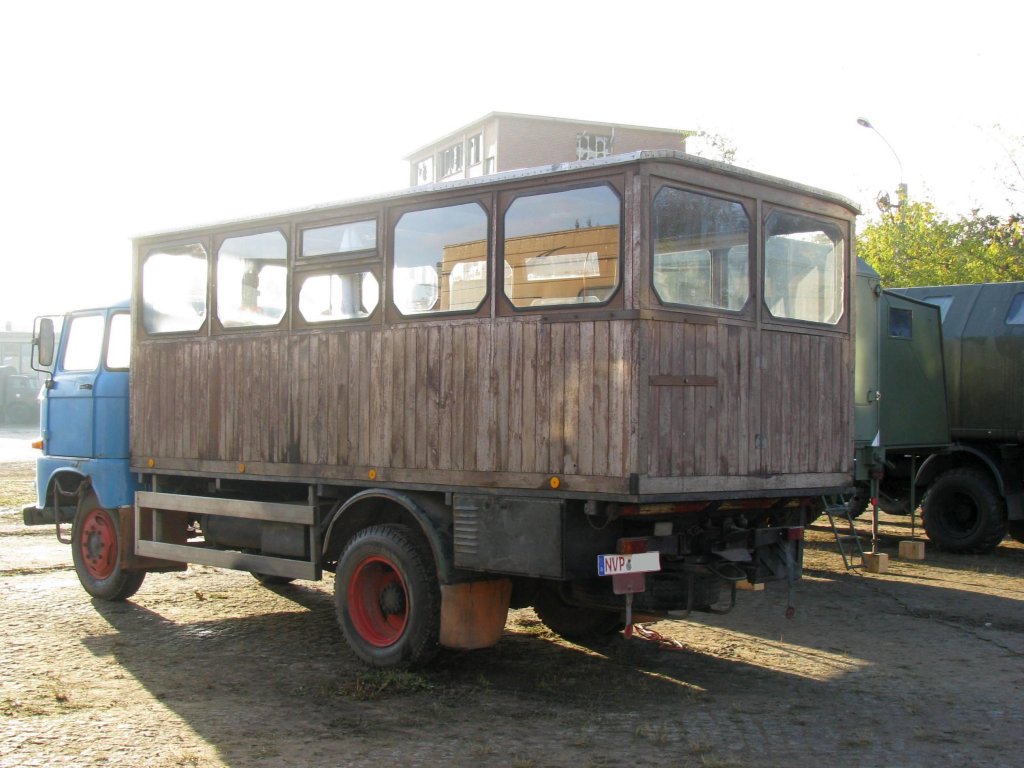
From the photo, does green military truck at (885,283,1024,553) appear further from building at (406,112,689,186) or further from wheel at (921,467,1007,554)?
building at (406,112,689,186)

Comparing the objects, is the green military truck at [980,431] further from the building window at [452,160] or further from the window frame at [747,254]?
the building window at [452,160]

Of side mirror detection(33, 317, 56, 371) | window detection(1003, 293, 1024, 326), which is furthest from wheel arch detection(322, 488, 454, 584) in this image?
window detection(1003, 293, 1024, 326)

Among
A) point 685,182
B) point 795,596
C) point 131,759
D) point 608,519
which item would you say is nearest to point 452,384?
point 608,519

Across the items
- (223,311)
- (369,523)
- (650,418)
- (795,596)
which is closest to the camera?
(650,418)

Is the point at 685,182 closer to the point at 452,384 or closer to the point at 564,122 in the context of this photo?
the point at 452,384

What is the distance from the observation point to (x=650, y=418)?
244 inches

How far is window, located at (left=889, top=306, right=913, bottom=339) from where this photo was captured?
13071 mm

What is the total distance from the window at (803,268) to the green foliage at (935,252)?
16.5m

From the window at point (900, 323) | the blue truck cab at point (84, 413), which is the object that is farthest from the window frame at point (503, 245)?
the window at point (900, 323)

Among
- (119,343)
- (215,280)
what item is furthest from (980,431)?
(119,343)

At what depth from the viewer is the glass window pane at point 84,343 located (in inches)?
390

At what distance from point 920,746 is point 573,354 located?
2.70 meters

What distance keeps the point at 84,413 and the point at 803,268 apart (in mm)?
6129

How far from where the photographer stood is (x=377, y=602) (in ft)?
24.5
